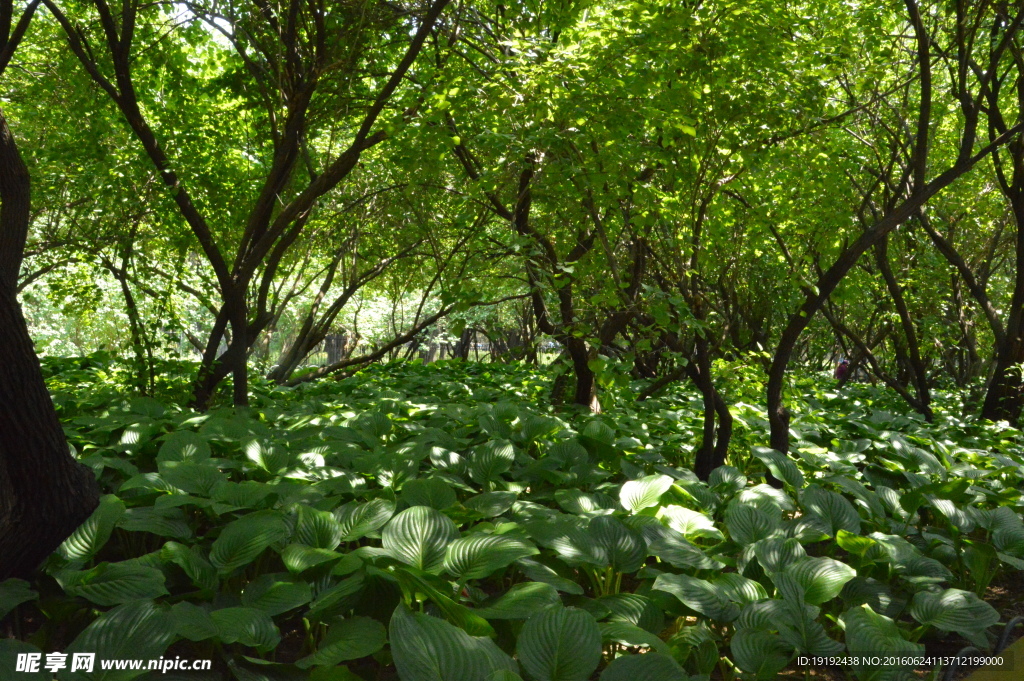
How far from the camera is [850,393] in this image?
36.0 feet

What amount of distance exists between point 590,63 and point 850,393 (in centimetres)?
845

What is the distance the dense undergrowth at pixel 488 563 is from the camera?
2020 mm

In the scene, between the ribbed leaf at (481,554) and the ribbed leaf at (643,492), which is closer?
the ribbed leaf at (481,554)

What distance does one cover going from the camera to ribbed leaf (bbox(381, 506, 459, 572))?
2.42 metres

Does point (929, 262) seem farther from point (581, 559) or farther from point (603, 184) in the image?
point (581, 559)

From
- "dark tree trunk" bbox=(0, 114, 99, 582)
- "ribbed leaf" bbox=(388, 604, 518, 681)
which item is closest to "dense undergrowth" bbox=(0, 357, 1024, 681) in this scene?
"ribbed leaf" bbox=(388, 604, 518, 681)

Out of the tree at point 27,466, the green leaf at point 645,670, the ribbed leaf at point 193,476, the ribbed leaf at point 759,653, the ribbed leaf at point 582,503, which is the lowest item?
the ribbed leaf at point 759,653

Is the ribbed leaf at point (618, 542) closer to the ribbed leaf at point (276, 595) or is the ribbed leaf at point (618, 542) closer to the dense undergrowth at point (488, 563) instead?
the dense undergrowth at point (488, 563)

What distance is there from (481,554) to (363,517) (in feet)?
1.95

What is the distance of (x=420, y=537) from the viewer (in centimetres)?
251

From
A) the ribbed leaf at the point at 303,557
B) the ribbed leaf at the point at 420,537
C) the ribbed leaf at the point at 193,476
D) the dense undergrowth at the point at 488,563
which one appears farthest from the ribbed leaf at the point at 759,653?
the ribbed leaf at the point at 193,476

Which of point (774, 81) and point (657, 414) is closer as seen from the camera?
point (774, 81)

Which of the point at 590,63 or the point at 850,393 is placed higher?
the point at 590,63

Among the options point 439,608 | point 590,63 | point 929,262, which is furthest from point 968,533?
point 929,262
